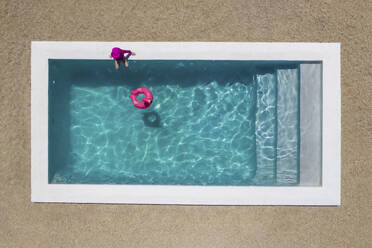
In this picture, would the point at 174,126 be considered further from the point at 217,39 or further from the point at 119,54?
the point at 217,39

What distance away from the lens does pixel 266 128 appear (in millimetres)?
4496

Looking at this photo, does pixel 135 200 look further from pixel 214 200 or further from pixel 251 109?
pixel 251 109

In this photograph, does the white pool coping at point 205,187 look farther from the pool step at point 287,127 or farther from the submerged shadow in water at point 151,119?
the submerged shadow in water at point 151,119

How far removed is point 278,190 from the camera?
3.88m

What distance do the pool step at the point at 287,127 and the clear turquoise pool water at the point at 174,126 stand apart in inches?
1.5

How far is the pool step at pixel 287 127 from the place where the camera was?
13.9 feet

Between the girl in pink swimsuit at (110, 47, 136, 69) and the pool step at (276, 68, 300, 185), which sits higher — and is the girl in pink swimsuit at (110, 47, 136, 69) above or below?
above

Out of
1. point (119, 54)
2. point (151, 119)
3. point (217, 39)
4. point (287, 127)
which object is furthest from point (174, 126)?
point (287, 127)

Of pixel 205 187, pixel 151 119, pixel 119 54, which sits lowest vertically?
pixel 205 187

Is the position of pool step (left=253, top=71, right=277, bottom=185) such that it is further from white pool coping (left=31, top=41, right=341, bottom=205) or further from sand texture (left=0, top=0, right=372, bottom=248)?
sand texture (left=0, top=0, right=372, bottom=248)

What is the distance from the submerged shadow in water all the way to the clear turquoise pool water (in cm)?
2

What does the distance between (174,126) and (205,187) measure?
127 centimetres

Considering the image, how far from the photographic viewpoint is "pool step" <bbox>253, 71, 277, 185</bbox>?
444cm

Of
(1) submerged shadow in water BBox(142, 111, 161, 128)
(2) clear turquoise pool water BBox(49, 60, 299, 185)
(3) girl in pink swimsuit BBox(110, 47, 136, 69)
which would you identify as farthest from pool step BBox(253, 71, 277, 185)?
(3) girl in pink swimsuit BBox(110, 47, 136, 69)
